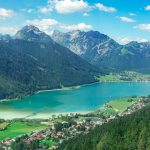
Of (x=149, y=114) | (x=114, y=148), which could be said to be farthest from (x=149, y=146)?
(x=149, y=114)

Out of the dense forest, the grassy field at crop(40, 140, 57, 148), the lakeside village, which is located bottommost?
the grassy field at crop(40, 140, 57, 148)

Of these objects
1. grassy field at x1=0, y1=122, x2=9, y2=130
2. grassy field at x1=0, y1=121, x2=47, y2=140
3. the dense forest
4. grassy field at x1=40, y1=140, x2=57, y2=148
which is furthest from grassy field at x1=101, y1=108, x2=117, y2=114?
the dense forest

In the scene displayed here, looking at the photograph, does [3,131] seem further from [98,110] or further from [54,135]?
[98,110]

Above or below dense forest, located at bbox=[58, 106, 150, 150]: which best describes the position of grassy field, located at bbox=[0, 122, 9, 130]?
below

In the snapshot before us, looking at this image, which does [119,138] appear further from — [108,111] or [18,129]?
→ [108,111]

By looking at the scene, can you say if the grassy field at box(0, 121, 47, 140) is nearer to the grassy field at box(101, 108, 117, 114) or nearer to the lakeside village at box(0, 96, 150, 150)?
the lakeside village at box(0, 96, 150, 150)

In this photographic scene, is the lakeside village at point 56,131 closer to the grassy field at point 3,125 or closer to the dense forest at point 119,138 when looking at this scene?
the grassy field at point 3,125
